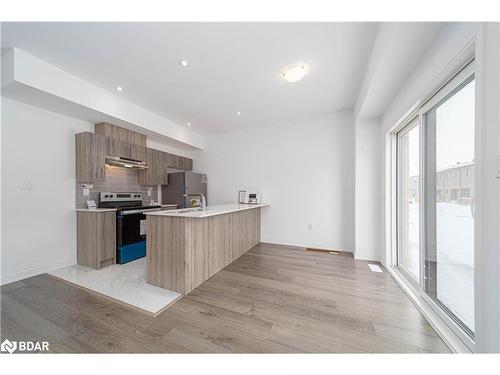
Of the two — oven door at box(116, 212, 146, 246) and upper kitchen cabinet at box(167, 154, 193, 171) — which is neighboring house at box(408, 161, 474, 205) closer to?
oven door at box(116, 212, 146, 246)

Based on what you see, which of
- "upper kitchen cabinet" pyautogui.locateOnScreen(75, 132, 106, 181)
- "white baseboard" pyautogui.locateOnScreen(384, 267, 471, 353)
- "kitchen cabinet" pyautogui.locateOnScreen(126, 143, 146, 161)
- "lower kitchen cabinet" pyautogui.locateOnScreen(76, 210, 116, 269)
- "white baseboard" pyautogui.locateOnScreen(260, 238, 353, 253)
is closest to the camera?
"white baseboard" pyautogui.locateOnScreen(384, 267, 471, 353)

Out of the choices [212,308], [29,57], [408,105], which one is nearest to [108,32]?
[29,57]

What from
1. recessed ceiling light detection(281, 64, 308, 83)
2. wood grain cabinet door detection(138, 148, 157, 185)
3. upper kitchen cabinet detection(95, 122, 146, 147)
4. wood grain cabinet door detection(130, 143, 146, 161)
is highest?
recessed ceiling light detection(281, 64, 308, 83)

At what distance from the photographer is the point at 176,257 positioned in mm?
2059

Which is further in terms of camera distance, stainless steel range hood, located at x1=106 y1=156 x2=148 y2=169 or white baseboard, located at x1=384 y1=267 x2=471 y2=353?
stainless steel range hood, located at x1=106 y1=156 x2=148 y2=169

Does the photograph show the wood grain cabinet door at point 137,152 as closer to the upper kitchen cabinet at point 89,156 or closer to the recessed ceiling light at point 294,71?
the upper kitchen cabinet at point 89,156

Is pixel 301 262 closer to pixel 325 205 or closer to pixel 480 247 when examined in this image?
pixel 325 205

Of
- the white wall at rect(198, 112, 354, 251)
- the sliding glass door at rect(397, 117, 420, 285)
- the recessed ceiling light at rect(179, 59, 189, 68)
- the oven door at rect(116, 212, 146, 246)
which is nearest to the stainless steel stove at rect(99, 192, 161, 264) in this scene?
the oven door at rect(116, 212, 146, 246)

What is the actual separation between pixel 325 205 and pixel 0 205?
5.03 metres

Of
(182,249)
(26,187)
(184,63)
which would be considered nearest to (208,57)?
(184,63)

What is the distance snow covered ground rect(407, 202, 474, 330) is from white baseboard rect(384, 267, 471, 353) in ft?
0.45

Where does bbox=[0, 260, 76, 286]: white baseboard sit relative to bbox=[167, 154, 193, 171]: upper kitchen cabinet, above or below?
below

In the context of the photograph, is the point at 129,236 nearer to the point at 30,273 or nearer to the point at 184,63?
the point at 30,273

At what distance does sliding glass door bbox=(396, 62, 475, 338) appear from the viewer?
133cm
